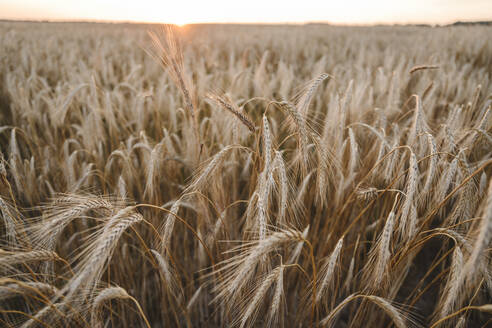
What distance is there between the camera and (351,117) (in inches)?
73.1

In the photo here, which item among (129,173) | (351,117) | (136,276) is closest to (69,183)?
(129,173)

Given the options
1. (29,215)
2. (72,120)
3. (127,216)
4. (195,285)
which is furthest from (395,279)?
(72,120)

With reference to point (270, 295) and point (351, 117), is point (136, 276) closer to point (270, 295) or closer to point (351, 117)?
point (270, 295)

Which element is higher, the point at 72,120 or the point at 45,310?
the point at 72,120

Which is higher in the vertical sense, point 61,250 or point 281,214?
point 281,214

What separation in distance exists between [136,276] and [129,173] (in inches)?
21.5

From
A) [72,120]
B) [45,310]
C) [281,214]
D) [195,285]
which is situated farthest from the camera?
[72,120]

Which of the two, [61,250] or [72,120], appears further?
[72,120]

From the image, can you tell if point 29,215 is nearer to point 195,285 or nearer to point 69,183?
point 69,183

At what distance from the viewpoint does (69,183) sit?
52.2 inches

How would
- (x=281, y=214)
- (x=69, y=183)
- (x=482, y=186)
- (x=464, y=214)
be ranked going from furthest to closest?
(x=69, y=183) < (x=482, y=186) < (x=464, y=214) < (x=281, y=214)

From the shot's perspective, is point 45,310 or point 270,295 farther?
point 270,295

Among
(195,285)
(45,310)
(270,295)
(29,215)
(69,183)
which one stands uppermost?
(69,183)

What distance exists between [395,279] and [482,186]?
566 millimetres
